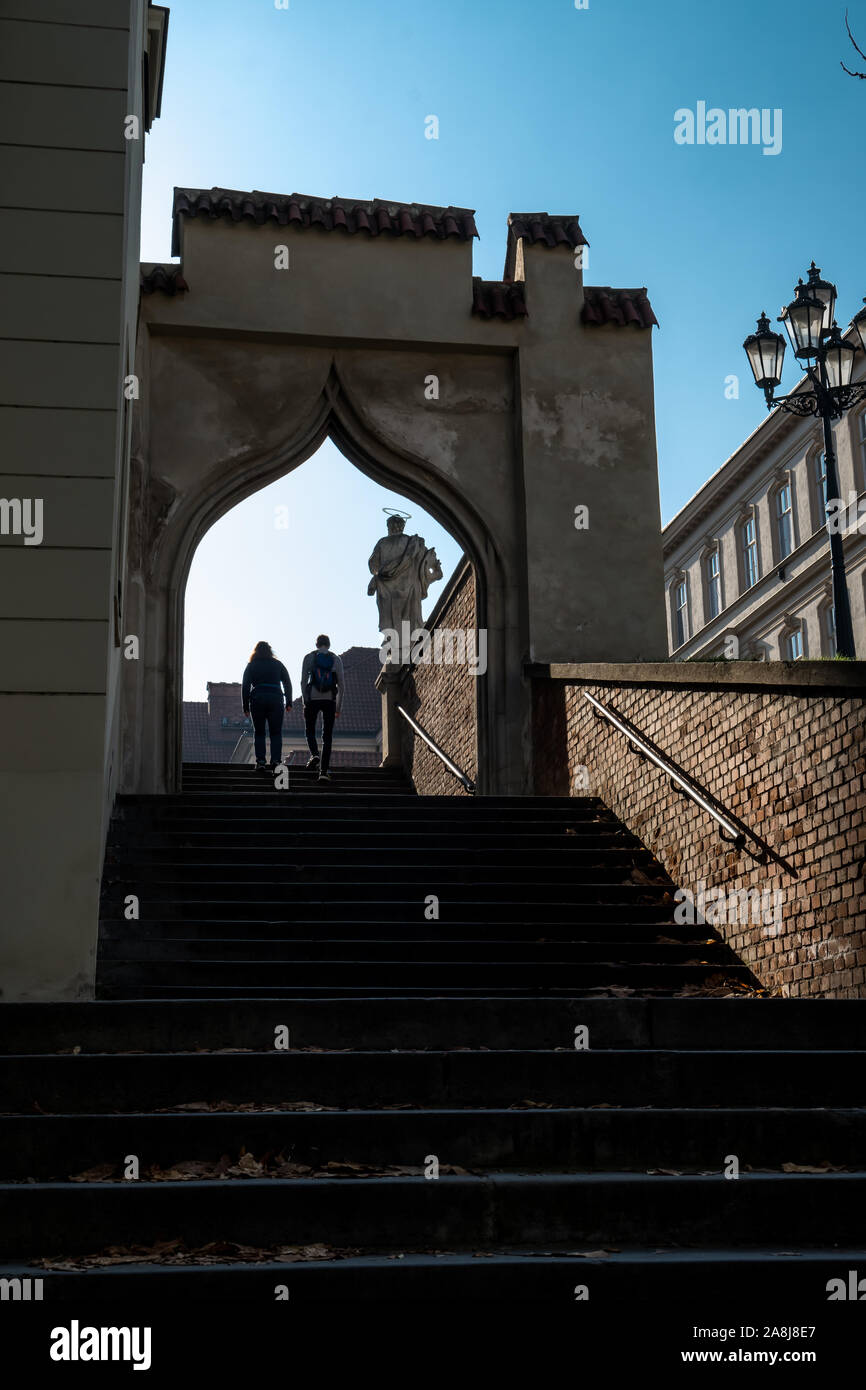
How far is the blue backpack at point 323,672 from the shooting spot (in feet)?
44.7

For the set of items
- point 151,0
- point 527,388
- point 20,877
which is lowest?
point 20,877

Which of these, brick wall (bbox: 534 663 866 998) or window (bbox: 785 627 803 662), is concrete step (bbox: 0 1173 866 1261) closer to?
brick wall (bbox: 534 663 866 998)

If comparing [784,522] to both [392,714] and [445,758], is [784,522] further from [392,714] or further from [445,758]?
[445,758]

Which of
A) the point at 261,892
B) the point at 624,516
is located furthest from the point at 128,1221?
the point at 624,516

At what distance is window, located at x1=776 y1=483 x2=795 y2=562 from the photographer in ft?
139

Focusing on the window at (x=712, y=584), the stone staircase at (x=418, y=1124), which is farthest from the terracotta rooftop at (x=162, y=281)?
the window at (x=712, y=584)

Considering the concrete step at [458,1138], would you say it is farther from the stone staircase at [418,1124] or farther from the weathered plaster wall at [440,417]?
the weathered plaster wall at [440,417]

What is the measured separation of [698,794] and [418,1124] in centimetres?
450

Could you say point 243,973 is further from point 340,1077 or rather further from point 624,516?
point 624,516

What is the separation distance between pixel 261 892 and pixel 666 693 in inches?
123

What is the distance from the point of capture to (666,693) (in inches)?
384

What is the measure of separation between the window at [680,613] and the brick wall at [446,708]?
33.0 metres

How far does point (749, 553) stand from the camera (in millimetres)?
45719

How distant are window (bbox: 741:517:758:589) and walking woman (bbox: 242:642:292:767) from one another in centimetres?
3234
